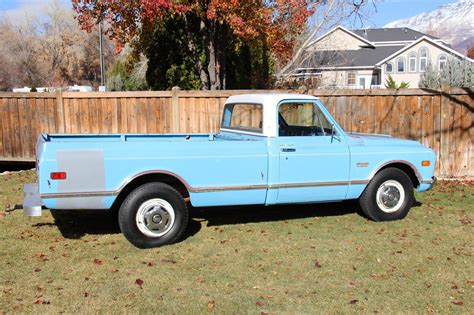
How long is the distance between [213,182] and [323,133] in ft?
5.50

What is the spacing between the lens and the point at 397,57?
155ft

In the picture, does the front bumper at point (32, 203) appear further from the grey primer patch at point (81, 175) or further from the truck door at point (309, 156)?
the truck door at point (309, 156)

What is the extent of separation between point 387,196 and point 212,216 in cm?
253

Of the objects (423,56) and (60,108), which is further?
(423,56)

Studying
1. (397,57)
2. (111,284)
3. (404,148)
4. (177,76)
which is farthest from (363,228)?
(397,57)

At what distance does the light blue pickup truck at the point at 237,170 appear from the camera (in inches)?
218

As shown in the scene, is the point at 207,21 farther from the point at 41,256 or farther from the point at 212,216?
the point at 41,256

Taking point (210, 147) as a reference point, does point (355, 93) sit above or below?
above

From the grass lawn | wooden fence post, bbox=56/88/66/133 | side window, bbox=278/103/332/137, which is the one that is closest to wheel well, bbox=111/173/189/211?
the grass lawn

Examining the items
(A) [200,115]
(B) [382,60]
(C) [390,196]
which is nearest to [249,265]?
(C) [390,196]

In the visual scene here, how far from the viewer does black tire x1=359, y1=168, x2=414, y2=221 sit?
6895 mm

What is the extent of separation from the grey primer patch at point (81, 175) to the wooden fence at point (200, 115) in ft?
17.2

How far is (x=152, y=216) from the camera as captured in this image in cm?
580

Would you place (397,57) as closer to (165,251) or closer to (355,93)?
(355,93)
